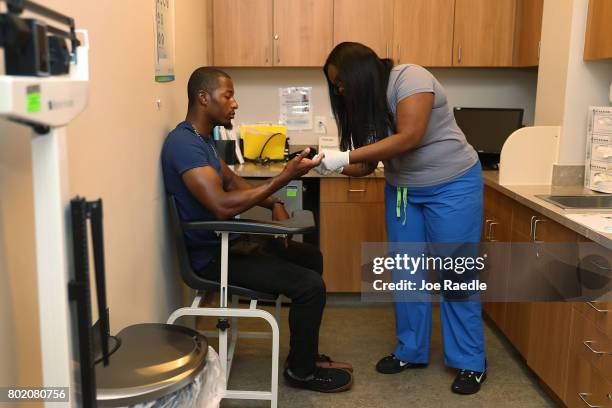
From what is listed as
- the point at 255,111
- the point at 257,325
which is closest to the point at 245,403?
the point at 257,325

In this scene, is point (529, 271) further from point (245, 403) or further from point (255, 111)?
point (255, 111)

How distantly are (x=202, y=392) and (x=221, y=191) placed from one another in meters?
0.80

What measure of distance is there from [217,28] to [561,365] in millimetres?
2528

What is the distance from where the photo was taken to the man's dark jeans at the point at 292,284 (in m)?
2.14

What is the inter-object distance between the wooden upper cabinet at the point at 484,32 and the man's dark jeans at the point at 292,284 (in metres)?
1.90

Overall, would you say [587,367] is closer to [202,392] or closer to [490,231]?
[490,231]

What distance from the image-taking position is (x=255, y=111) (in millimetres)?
3801

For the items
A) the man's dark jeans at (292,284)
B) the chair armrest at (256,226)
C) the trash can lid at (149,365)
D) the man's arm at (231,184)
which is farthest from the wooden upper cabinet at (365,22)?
the trash can lid at (149,365)

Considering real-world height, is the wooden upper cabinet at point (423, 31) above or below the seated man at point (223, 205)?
above

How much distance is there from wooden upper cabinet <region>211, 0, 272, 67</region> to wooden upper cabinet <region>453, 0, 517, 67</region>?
1.13 m

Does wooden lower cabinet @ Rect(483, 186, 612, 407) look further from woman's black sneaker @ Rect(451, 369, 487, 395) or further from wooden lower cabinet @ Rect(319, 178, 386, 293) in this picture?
wooden lower cabinet @ Rect(319, 178, 386, 293)

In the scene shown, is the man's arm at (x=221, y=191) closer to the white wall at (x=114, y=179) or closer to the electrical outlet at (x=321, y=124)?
the white wall at (x=114, y=179)

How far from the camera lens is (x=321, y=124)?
12.4 ft

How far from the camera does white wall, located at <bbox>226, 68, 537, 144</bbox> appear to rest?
3.77 metres
